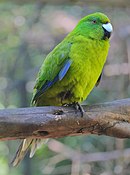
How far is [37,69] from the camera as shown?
19.7ft

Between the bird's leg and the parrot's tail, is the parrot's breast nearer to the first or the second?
the bird's leg

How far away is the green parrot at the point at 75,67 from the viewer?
2.78m

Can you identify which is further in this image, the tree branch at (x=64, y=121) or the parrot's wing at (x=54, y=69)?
the parrot's wing at (x=54, y=69)

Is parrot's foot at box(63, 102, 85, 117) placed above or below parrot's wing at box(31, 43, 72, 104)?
below

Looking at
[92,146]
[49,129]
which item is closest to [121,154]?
[92,146]

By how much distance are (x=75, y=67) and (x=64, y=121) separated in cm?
48

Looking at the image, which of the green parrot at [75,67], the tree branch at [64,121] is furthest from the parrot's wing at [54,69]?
the tree branch at [64,121]

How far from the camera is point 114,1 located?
13.9 feet

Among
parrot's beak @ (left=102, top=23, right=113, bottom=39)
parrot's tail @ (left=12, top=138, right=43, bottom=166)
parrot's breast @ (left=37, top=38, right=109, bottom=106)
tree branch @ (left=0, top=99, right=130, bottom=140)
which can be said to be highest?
parrot's beak @ (left=102, top=23, right=113, bottom=39)

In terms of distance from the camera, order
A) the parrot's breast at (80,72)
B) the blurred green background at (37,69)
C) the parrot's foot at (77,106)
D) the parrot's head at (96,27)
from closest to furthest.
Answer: the parrot's foot at (77,106) → the parrot's breast at (80,72) → the parrot's head at (96,27) → the blurred green background at (37,69)

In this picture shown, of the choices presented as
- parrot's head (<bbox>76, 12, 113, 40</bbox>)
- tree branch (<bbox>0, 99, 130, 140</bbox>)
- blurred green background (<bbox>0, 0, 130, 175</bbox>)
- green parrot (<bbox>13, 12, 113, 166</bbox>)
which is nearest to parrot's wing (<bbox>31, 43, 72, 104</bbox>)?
green parrot (<bbox>13, 12, 113, 166</bbox>)

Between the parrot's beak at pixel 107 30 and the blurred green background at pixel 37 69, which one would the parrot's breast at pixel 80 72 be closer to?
the parrot's beak at pixel 107 30

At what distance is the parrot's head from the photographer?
2875 millimetres

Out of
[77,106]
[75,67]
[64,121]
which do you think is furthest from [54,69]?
[64,121]
